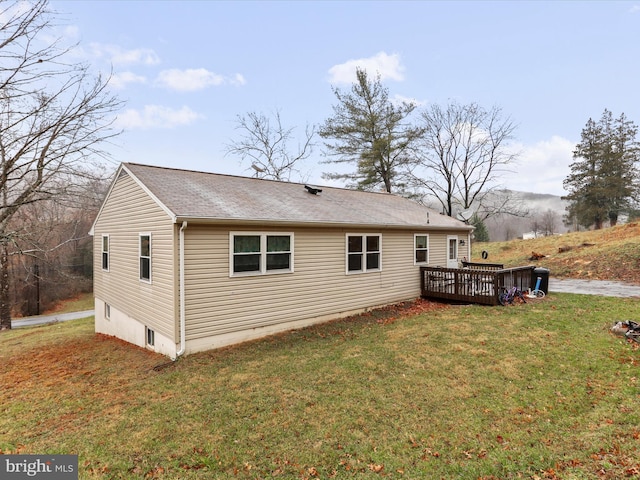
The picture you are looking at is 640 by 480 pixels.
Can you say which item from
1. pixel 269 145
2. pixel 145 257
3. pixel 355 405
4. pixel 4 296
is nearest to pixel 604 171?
pixel 269 145

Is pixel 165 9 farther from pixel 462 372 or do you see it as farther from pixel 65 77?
pixel 462 372

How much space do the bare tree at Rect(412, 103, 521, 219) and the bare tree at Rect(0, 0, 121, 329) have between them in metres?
21.6

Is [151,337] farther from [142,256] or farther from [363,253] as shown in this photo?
[363,253]

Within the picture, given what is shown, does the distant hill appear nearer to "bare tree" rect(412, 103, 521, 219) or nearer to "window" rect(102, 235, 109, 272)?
"bare tree" rect(412, 103, 521, 219)

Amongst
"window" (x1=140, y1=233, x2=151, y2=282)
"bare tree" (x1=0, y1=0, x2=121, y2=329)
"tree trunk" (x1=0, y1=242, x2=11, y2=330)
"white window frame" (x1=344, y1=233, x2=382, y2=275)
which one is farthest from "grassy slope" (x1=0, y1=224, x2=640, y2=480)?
"tree trunk" (x1=0, y1=242, x2=11, y2=330)

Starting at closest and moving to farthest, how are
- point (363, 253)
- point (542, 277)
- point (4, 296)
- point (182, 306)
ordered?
1. point (182, 306)
2. point (363, 253)
3. point (542, 277)
4. point (4, 296)

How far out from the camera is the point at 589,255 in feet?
59.0

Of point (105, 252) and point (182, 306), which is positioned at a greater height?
point (105, 252)

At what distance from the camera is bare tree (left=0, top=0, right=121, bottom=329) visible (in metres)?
5.39

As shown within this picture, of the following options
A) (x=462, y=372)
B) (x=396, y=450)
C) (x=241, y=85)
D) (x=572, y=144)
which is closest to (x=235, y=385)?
(x=396, y=450)

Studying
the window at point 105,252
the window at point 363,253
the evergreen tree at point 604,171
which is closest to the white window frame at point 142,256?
the window at point 105,252

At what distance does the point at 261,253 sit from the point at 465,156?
78.7 ft

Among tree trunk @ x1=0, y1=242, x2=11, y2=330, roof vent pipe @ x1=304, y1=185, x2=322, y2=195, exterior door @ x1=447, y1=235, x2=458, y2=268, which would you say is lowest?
tree trunk @ x1=0, y1=242, x2=11, y2=330

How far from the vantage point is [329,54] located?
18750 mm
